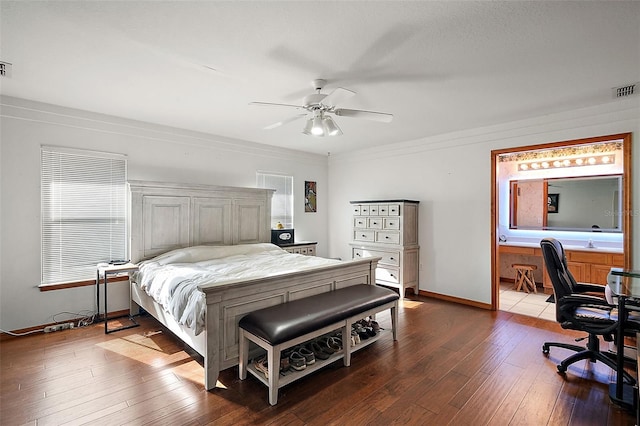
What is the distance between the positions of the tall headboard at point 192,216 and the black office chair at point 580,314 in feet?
12.9

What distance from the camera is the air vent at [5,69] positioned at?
2.45m

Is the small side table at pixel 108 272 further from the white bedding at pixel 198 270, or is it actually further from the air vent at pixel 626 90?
the air vent at pixel 626 90

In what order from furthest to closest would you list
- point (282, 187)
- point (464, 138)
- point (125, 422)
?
1. point (282, 187)
2. point (464, 138)
3. point (125, 422)

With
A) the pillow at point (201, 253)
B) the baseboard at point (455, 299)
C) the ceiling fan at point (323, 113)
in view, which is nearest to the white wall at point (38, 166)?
the pillow at point (201, 253)

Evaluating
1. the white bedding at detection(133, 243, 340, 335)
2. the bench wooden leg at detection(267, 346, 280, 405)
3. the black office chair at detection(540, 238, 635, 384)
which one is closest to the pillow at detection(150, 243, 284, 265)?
the white bedding at detection(133, 243, 340, 335)

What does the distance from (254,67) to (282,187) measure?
11.0 ft

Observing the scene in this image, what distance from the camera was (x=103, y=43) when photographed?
215 cm

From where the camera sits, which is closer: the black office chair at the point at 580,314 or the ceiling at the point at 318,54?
the ceiling at the point at 318,54

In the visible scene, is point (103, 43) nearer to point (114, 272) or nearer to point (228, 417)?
point (114, 272)

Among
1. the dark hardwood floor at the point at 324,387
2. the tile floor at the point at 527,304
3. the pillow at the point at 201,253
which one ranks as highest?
the pillow at the point at 201,253

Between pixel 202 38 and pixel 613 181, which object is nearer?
pixel 202 38

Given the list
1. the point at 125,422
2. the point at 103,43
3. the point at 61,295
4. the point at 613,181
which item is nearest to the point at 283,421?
the point at 125,422

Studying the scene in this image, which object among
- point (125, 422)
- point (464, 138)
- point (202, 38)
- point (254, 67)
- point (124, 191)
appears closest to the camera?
point (125, 422)

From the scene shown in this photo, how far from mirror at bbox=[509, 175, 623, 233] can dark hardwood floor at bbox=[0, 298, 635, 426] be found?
283 cm
